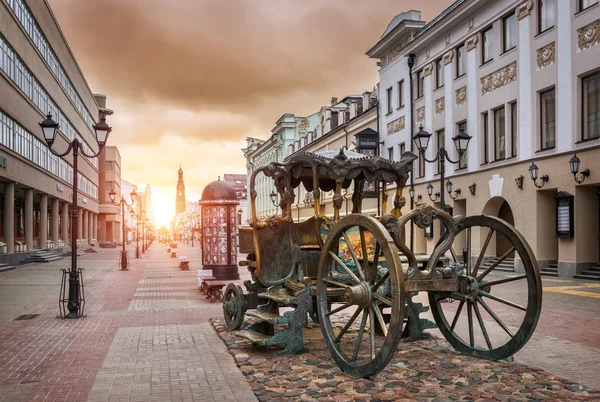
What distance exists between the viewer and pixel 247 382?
20.9ft

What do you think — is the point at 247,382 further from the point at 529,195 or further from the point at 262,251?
the point at 529,195

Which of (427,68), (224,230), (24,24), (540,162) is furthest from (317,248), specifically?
(24,24)

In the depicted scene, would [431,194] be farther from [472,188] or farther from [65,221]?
[65,221]

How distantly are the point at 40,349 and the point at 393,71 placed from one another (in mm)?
27191

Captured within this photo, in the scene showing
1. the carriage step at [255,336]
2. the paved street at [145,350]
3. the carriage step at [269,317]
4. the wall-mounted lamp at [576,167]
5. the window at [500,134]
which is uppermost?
the window at [500,134]

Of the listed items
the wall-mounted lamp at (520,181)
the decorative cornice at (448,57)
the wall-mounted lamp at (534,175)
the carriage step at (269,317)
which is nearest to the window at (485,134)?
the wall-mounted lamp at (520,181)

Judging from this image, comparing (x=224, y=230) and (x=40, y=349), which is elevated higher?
(x=224, y=230)

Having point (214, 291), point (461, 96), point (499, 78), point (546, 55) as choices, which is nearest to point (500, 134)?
point (499, 78)

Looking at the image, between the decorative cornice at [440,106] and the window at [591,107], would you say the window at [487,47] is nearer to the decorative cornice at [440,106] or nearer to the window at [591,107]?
the decorative cornice at [440,106]

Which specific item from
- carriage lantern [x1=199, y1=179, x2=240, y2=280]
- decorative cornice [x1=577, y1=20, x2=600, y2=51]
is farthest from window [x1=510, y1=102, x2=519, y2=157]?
carriage lantern [x1=199, y1=179, x2=240, y2=280]

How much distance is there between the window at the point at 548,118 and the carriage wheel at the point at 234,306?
14.5 meters

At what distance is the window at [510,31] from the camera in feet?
72.4

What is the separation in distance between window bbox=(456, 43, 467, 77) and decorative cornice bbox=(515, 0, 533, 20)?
4.07 metres

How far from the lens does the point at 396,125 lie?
3219 cm
